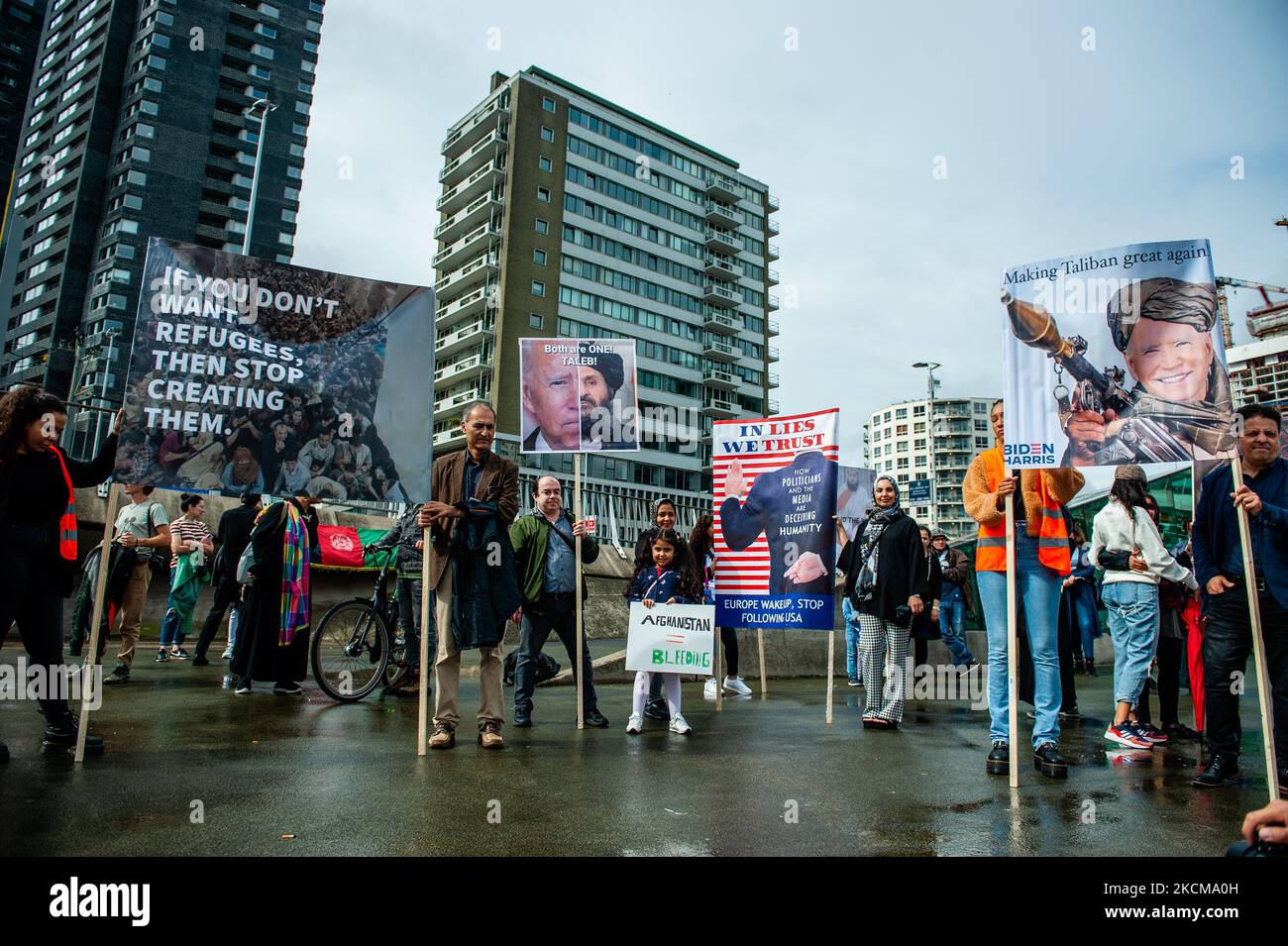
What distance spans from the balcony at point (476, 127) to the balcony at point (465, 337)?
15545 millimetres

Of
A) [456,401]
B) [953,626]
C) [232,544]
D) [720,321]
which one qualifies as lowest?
[953,626]

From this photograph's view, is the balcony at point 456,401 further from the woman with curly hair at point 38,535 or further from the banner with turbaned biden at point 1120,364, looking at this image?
the banner with turbaned biden at point 1120,364

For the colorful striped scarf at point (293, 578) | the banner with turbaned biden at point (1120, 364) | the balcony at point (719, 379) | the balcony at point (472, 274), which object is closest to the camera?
the banner with turbaned biden at point (1120, 364)

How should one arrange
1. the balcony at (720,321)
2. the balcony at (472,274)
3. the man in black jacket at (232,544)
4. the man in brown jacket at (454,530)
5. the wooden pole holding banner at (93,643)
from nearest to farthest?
the wooden pole holding banner at (93,643), the man in brown jacket at (454,530), the man in black jacket at (232,544), the balcony at (472,274), the balcony at (720,321)

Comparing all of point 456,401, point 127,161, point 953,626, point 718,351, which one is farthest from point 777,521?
point 127,161

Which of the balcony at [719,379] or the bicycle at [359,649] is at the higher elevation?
the balcony at [719,379]

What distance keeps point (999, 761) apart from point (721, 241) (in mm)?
79511

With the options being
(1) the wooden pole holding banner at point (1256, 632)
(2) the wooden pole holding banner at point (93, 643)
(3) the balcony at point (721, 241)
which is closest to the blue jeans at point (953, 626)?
(1) the wooden pole holding banner at point (1256, 632)

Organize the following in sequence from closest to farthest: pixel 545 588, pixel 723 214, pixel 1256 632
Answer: pixel 1256 632 → pixel 545 588 → pixel 723 214

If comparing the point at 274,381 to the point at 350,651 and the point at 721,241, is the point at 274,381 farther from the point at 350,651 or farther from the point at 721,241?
the point at 721,241

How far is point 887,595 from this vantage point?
313 inches

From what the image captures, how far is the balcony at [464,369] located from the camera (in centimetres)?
6550

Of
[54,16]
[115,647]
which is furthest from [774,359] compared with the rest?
[54,16]
